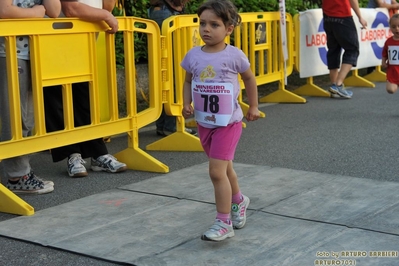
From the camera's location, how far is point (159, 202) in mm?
5344

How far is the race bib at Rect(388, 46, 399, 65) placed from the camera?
8.82 metres

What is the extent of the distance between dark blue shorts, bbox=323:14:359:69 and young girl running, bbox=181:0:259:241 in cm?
597

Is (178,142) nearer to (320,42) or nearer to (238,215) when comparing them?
(238,215)

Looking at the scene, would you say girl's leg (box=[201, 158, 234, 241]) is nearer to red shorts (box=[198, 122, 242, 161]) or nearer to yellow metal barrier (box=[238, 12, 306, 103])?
red shorts (box=[198, 122, 242, 161])

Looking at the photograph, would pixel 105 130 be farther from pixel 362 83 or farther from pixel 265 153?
pixel 362 83

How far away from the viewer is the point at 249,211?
198 inches

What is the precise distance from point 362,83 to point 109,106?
6556 mm

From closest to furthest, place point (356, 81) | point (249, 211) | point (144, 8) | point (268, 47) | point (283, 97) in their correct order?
point (249, 211) → point (268, 47) → point (144, 8) → point (283, 97) → point (356, 81)

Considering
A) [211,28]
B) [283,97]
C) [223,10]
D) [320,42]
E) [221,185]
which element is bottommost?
[283,97]

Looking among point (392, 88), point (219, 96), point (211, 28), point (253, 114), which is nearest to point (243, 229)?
point (253, 114)

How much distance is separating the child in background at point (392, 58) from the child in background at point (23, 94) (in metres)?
4.58

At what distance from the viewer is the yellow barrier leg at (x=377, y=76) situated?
495 inches

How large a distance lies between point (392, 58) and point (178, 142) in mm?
3119

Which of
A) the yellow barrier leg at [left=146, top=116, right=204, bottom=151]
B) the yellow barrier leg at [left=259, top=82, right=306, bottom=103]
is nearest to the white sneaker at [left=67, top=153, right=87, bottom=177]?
the yellow barrier leg at [left=146, top=116, right=204, bottom=151]
